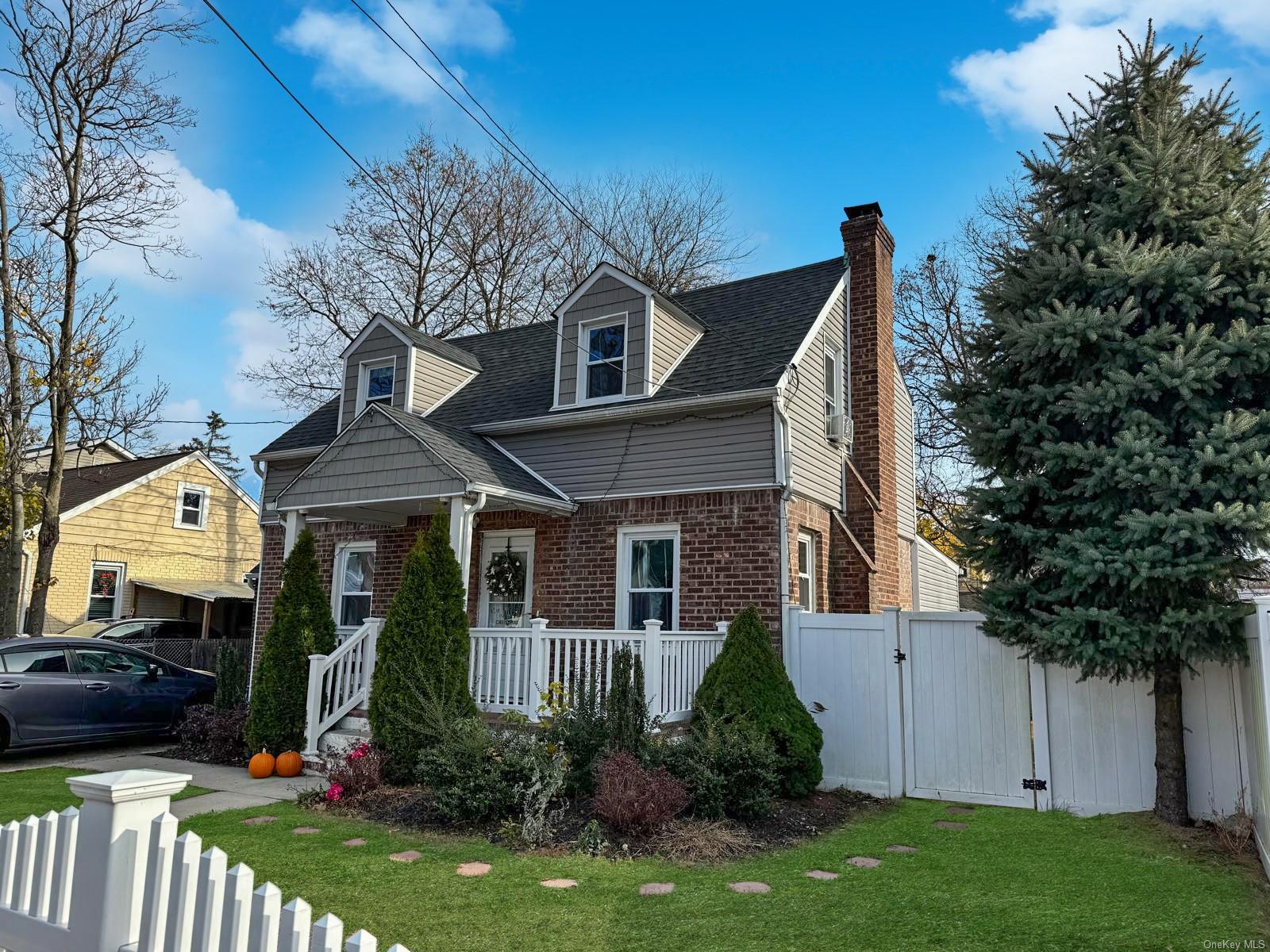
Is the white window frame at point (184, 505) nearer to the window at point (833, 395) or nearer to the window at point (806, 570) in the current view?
the window at point (833, 395)

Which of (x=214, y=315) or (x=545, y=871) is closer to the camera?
(x=545, y=871)

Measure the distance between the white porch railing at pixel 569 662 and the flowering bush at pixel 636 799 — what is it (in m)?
1.77

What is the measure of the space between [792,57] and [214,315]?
892 centimetres

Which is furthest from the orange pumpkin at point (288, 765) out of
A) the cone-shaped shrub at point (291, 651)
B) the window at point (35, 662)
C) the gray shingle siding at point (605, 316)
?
the gray shingle siding at point (605, 316)

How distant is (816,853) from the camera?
21.8ft

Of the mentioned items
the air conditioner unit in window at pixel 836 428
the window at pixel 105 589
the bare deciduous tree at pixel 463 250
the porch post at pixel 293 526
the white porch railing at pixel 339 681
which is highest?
the bare deciduous tree at pixel 463 250

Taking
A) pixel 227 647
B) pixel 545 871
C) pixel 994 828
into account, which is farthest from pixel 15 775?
pixel 994 828

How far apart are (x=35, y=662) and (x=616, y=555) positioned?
7.65 meters

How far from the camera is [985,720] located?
28.5 feet

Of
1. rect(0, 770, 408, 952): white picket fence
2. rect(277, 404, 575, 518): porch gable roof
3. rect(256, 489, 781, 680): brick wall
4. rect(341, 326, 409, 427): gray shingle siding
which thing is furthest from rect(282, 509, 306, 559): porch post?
rect(0, 770, 408, 952): white picket fence

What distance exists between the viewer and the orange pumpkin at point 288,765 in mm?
9953

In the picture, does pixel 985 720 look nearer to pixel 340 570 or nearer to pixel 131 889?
pixel 131 889

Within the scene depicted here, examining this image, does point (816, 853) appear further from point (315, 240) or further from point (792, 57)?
point (315, 240)

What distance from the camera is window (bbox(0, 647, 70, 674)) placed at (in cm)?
1066
